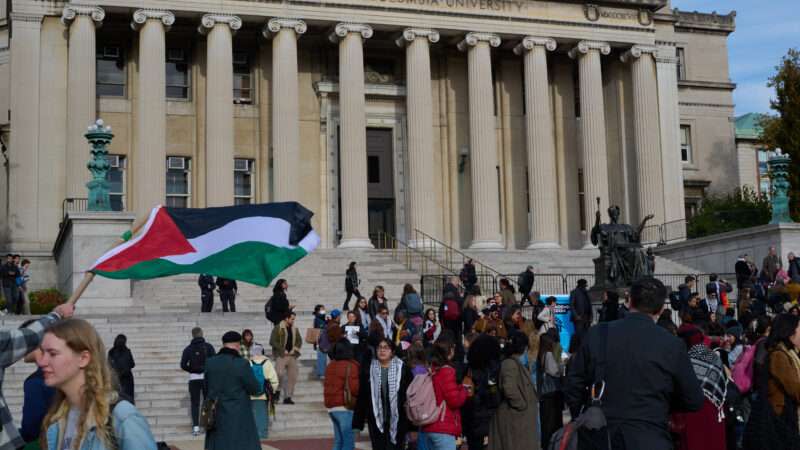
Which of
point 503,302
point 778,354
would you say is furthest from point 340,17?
point 778,354

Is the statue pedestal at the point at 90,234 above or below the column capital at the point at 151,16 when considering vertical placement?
below

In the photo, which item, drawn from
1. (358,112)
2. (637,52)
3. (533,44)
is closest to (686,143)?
(637,52)

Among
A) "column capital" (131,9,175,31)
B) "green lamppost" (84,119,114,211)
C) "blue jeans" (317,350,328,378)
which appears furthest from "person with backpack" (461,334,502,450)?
"column capital" (131,9,175,31)

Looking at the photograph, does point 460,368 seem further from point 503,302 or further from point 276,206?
point 503,302

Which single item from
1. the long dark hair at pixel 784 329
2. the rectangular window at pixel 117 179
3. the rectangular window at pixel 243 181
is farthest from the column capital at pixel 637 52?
the long dark hair at pixel 784 329

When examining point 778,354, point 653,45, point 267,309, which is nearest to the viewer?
point 778,354

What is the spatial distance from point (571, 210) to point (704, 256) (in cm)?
908

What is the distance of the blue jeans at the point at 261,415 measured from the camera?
16.1 m

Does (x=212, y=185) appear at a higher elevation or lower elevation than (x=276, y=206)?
higher

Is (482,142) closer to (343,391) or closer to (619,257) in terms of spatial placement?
(619,257)

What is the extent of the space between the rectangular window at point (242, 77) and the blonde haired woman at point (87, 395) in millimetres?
38512

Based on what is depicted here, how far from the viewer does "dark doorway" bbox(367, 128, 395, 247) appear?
44344 millimetres

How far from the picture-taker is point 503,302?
23328 mm

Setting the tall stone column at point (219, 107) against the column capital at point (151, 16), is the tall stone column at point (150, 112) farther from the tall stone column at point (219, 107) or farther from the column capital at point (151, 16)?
the tall stone column at point (219, 107)
